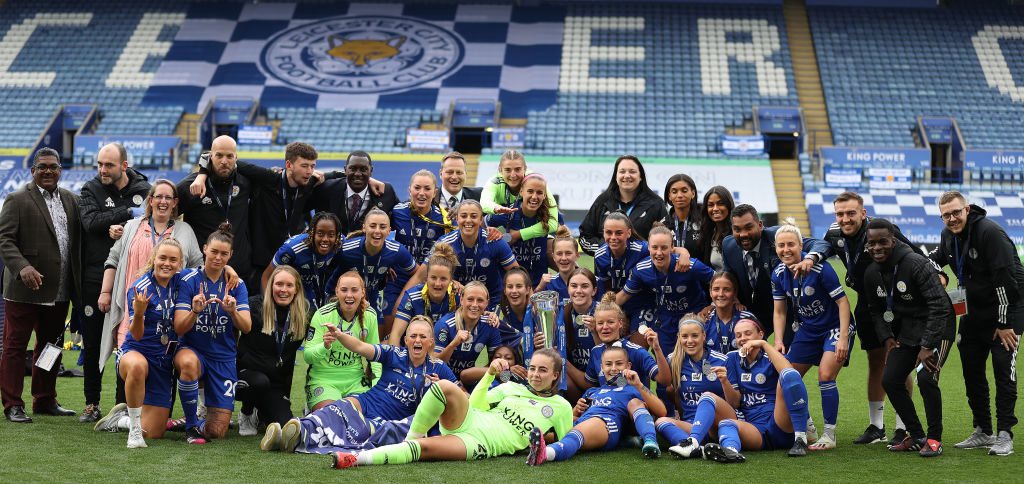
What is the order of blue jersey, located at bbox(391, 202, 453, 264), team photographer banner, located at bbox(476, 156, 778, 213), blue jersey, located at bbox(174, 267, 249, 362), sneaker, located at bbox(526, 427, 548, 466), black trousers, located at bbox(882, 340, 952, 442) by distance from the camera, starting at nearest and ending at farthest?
sneaker, located at bbox(526, 427, 548, 466)
black trousers, located at bbox(882, 340, 952, 442)
blue jersey, located at bbox(174, 267, 249, 362)
blue jersey, located at bbox(391, 202, 453, 264)
team photographer banner, located at bbox(476, 156, 778, 213)

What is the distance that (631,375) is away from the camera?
551cm

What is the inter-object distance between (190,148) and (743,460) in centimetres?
2169

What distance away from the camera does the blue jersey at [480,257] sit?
6.53 m

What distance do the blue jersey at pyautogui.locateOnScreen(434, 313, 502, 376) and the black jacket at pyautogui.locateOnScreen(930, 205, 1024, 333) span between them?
2941 mm

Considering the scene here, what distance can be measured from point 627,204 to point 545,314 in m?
1.52

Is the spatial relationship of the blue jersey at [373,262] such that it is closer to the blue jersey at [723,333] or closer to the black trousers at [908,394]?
the blue jersey at [723,333]

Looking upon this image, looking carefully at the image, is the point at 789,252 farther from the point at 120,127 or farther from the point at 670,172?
the point at 120,127

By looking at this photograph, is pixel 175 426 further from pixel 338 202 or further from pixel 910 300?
pixel 910 300

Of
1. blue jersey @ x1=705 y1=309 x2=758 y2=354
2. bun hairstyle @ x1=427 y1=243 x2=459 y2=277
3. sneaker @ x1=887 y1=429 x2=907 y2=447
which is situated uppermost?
bun hairstyle @ x1=427 y1=243 x2=459 y2=277

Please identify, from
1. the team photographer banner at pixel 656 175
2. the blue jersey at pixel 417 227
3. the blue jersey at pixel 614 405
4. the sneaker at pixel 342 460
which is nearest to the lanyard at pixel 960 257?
the blue jersey at pixel 614 405

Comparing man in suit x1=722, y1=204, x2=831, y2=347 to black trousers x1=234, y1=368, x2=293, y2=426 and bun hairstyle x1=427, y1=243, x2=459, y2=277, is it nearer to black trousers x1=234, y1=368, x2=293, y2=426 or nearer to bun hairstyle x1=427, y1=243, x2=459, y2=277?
bun hairstyle x1=427, y1=243, x2=459, y2=277

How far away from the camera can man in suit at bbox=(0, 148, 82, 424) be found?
20.0 feet

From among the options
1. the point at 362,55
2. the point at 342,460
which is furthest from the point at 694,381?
the point at 362,55

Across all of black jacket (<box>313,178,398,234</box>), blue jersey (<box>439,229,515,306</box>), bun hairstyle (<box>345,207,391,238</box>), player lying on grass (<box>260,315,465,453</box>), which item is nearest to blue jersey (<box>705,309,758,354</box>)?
blue jersey (<box>439,229,515,306</box>)
